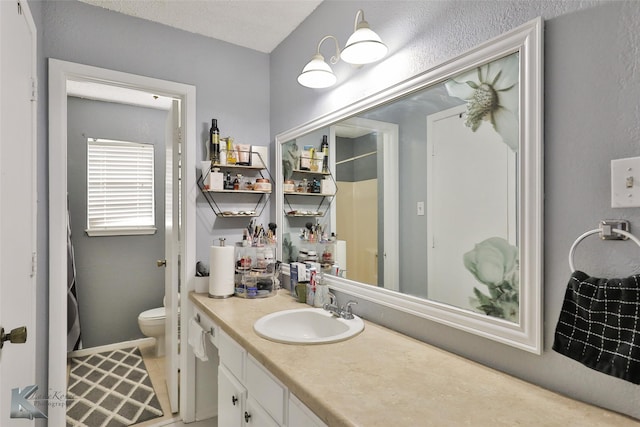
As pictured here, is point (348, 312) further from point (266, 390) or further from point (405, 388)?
point (405, 388)

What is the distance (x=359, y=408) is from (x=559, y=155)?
0.84m

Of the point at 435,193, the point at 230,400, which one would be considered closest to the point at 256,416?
the point at 230,400

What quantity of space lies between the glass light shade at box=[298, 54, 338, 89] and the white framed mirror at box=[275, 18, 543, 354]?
18 centimetres

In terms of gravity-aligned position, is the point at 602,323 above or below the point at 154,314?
above

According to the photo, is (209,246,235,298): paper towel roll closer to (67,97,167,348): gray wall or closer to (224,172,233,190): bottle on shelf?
(224,172,233,190): bottle on shelf

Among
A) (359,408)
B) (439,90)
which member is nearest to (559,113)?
(439,90)

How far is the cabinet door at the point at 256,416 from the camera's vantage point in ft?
3.90

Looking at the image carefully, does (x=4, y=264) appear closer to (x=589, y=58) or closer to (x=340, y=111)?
(x=340, y=111)

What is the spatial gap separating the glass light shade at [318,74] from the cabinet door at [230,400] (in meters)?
1.41

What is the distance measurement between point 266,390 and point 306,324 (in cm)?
49

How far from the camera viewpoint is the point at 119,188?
3.35m

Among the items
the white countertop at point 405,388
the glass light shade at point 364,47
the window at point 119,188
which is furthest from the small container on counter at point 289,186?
the window at point 119,188

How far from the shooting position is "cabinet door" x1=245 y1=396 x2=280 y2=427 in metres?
1.19

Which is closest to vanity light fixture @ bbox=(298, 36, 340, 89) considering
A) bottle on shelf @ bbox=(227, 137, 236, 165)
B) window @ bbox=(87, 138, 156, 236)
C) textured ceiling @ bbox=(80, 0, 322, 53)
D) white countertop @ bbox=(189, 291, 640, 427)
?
textured ceiling @ bbox=(80, 0, 322, 53)
